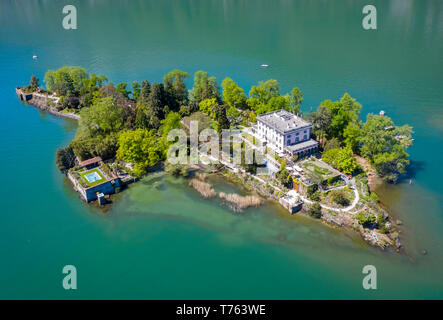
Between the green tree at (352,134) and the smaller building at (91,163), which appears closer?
the smaller building at (91,163)

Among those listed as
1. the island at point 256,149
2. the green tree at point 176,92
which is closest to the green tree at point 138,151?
the island at point 256,149

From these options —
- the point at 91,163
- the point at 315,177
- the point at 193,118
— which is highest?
the point at 193,118

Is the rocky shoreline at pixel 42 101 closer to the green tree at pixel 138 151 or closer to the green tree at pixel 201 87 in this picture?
the green tree at pixel 138 151

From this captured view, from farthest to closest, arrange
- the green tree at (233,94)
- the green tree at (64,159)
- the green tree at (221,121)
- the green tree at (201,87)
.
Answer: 1. the green tree at (201,87)
2. the green tree at (233,94)
3. the green tree at (221,121)
4. the green tree at (64,159)

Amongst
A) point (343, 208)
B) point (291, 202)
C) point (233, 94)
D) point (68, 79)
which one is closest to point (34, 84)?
point (68, 79)

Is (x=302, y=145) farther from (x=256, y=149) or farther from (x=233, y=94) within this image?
(x=233, y=94)

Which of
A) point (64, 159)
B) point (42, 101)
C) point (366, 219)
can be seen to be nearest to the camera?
point (366, 219)

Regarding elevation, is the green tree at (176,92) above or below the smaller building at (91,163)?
above
